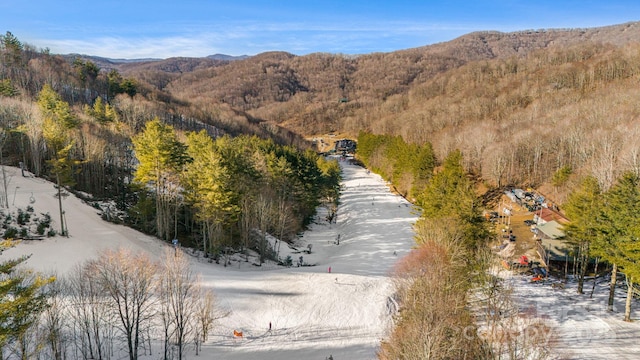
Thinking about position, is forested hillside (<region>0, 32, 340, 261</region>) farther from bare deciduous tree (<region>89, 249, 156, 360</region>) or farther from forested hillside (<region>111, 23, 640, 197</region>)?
forested hillside (<region>111, 23, 640, 197</region>)

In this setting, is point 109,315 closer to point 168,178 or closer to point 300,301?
point 300,301

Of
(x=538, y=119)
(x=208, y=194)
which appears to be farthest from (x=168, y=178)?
(x=538, y=119)

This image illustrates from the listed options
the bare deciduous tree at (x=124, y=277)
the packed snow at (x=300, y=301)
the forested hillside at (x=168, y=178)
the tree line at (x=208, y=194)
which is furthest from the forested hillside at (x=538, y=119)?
the bare deciduous tree at (x=124, y=277)

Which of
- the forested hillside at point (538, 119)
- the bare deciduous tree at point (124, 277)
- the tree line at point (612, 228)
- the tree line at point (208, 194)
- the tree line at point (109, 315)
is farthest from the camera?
the forested hillside at point (538, 119)

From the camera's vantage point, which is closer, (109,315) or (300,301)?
(109,315)

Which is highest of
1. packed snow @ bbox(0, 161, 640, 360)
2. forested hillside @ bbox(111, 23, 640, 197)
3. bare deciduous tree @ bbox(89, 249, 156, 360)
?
forested hillside @ bbox(111, 23, 640, 197)

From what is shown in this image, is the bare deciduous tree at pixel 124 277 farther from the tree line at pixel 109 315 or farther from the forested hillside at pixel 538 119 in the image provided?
the forested hillside at pixel 538 119

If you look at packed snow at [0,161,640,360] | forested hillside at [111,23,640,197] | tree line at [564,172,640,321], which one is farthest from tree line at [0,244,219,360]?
forested hillside at [111,23,640,197]

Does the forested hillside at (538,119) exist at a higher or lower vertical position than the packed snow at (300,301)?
higher

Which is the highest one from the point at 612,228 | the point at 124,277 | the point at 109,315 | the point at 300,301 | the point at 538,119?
the point at 538,119
